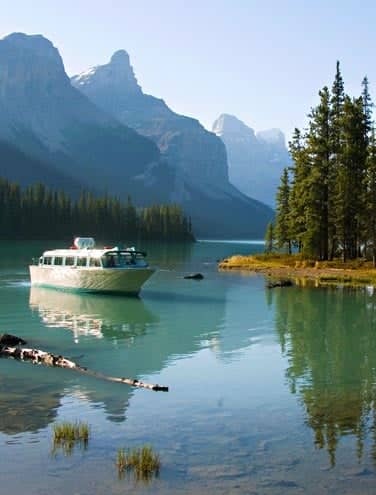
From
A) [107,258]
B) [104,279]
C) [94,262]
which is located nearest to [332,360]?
[107,258]

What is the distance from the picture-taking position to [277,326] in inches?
1439

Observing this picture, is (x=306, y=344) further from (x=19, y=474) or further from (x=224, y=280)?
(x=224, y=280)

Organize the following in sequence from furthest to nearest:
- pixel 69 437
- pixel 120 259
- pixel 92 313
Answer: pixel 120 259 → pixel 92 313 → pixel 69 437

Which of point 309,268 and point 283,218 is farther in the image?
point 283,218

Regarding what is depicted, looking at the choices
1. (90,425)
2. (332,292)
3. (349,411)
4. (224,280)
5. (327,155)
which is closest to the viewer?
(90,425)

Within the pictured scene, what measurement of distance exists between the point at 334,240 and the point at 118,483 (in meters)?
71.1

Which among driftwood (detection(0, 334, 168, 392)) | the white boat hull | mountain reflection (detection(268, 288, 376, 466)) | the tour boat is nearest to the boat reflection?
the white boat hull

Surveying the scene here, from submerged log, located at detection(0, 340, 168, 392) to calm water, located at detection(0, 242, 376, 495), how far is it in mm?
425

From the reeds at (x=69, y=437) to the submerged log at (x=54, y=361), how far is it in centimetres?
479

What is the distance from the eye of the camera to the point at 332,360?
26.3m

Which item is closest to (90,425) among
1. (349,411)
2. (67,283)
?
(349,411)

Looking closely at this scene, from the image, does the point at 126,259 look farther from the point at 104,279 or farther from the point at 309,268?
the point at 309,268

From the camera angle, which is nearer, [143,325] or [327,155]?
[143,325]

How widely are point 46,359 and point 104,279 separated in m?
27.9
